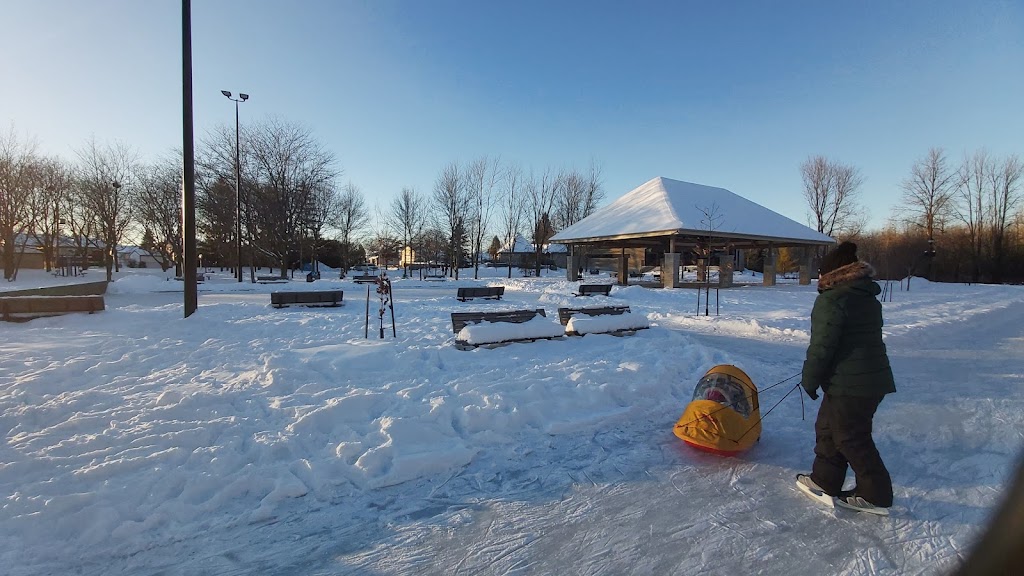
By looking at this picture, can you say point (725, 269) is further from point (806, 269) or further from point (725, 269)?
point (806, 269)

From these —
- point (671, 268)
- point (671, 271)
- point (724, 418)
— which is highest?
point (671, 268)

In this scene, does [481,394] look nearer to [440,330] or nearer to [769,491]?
[769,491]

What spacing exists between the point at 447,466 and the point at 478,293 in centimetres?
1385

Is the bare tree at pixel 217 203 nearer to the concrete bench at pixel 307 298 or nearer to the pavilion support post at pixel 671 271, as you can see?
the concrete bench at pixel 307 298

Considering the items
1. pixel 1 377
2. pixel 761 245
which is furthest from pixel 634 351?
pixel 761 245

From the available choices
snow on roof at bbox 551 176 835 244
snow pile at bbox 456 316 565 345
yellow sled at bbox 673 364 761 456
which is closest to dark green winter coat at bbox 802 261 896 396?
yellow sled at bbox 673 364 761 456

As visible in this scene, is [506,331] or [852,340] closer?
[852,340]

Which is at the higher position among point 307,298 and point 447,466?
point 307,298

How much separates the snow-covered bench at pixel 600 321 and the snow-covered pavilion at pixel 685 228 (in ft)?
45.3

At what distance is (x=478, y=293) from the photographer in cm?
1769

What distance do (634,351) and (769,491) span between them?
165 inches

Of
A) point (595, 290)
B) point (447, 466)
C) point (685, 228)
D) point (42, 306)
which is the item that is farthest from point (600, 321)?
point (685, 228)

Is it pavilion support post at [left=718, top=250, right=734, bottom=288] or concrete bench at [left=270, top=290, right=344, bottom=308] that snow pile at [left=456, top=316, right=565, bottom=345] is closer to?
concrete bench at [left=270, top=290, right=344, bottom=308]

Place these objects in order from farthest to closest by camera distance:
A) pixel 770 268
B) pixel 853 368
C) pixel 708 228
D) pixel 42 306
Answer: pixel 770 268 < pixel 708 228 < pixel 42 306 < pixel 853 368
